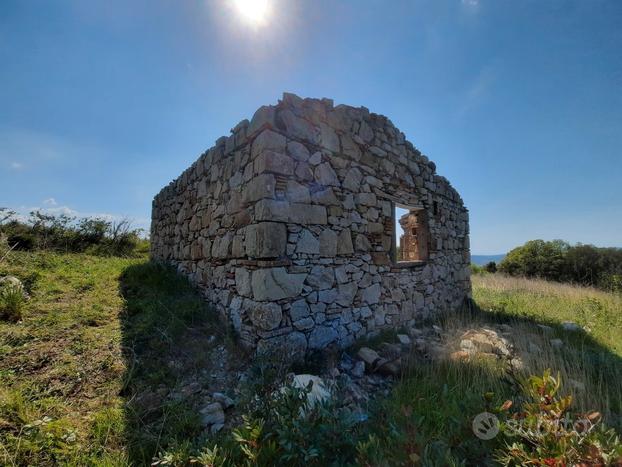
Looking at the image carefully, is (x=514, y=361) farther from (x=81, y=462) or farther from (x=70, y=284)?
(x=70, y=284)

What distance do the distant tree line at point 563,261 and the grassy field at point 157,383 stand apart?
1768 centimetres

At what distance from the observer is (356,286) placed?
404cm

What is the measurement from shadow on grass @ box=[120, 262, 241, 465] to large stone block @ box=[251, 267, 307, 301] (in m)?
0.97

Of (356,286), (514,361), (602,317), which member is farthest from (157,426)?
(602,317)

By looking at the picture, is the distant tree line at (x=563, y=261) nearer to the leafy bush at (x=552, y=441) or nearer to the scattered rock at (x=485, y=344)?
the scattered rock at (x=485, y=344)

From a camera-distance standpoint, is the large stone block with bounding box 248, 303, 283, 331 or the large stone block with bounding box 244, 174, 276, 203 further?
the large stone block with bounding box 244, 174, 276, 203

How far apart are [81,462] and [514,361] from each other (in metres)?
4.23

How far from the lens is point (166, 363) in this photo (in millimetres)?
3137

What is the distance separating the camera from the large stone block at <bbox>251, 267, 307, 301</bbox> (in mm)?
3115

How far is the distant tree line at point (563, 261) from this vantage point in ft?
60.1
